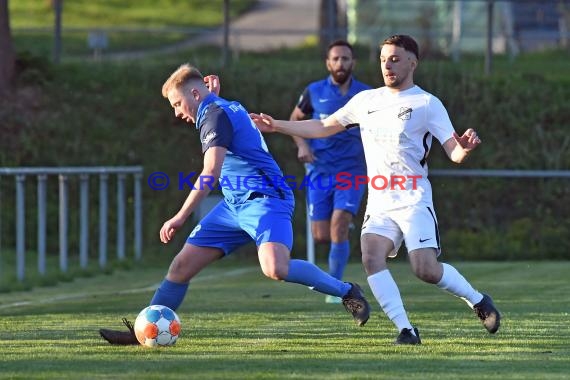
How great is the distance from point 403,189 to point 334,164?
3.47 meters

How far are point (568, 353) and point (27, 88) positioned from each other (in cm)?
1329

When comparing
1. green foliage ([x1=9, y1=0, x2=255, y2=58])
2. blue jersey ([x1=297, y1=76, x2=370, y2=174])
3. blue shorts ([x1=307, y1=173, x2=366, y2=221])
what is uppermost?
green foliage ([x1=9, y1=0, x2=255, y2=58])

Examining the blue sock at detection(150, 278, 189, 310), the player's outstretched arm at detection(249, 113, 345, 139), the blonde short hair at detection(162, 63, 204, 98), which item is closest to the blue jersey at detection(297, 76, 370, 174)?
the player's outstretched arm at detection(249, 113, 345, 139)

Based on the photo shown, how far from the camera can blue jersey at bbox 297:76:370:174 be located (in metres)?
11.6

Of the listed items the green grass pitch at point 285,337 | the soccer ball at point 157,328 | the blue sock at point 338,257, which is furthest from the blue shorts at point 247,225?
the blue sock at point 338,257

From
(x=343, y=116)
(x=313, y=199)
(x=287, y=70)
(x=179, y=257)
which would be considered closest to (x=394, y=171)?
(x=343, y=116)

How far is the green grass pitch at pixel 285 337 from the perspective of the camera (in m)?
6.86

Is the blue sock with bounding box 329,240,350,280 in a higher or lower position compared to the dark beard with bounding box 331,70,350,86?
lower

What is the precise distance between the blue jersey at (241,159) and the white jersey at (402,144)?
0.59 meters

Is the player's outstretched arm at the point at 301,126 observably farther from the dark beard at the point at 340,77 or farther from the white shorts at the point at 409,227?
the dark beard at the point at 340,77

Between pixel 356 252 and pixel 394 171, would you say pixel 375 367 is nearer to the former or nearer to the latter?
pixel 394 171

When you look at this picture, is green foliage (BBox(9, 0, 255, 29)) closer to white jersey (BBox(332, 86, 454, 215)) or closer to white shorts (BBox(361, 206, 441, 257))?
white jersey (BBox(332, 86, 454, 215))

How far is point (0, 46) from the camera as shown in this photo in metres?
19.1

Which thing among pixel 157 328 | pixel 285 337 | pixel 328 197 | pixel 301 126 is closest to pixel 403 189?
pixel 301 126
